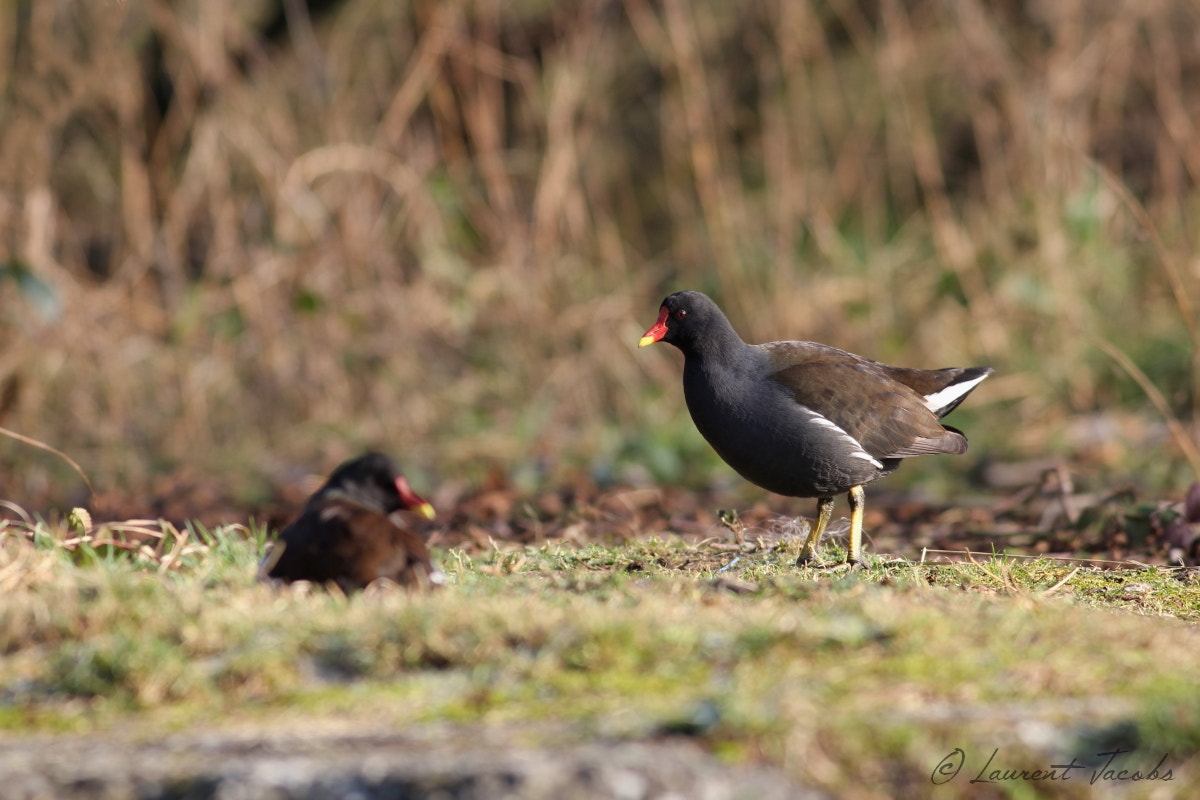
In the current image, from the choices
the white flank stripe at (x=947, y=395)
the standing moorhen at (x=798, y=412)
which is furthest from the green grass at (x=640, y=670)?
the white flank stripe at (x=947, y=395)

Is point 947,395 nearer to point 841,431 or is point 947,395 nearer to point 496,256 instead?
point 841,431

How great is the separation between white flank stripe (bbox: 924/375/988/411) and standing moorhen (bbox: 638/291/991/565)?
0.12m

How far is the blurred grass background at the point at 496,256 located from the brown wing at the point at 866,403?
7.60 ft

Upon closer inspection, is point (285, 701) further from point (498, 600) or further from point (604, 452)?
point (604, 452)

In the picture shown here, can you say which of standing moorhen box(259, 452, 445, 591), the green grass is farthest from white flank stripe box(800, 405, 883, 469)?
standing moorhen box(259, 452, 445, 591)

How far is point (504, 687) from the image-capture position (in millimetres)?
2666

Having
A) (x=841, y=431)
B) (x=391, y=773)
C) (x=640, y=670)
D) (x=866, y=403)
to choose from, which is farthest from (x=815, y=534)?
(x=391, y=773)

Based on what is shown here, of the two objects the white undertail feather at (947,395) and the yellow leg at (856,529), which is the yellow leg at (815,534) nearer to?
the yellow leg at (856,529)

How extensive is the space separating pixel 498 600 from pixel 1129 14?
694 cm

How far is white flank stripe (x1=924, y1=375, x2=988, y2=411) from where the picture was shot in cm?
539

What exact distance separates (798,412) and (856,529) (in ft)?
1.46

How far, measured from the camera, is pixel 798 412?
482 cm

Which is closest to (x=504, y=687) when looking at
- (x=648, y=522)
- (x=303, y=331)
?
(x=648, y=522)

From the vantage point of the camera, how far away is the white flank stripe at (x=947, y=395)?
5.39 meters
